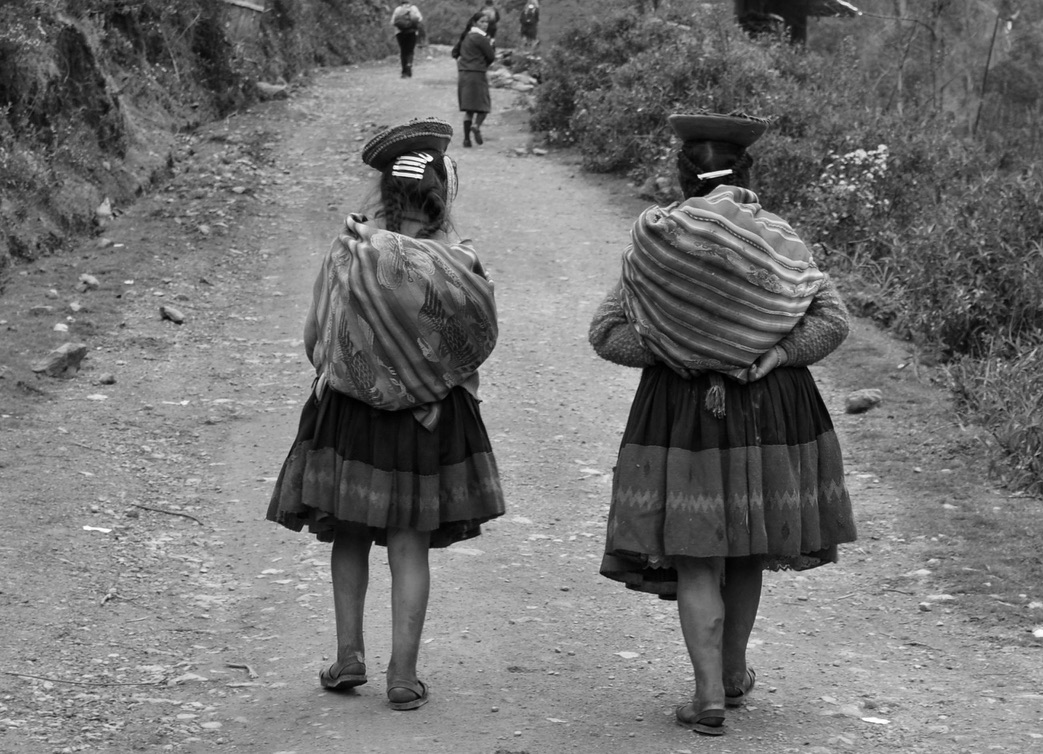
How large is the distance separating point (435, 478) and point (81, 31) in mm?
10100

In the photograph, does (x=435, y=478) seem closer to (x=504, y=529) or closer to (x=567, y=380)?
(x=504, y=529)

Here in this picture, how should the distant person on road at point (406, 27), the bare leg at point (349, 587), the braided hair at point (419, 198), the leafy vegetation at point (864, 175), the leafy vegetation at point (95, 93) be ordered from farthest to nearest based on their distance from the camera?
the distant person on road at point (406, 27) → the leafy vegetation at point (95, 93) → the leafy vegetation at point (864, 175) → the bare leg at point (349, 587) → the braided hair at point (419, 198)

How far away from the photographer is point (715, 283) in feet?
11.4

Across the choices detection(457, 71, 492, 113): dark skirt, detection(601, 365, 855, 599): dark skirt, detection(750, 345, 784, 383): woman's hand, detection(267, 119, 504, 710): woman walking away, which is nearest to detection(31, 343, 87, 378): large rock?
detection(267, 119, 504, 710): woman walking away

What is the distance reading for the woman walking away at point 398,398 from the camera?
362 cm

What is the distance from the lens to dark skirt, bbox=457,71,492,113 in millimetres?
16281

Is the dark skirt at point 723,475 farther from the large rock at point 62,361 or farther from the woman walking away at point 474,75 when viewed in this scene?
the woman walking away at point 474,75

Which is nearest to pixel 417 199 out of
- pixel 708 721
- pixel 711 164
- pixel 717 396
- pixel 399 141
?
pixel 399 141

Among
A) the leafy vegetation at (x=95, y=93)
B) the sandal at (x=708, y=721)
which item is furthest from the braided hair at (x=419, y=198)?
the leafy vegetation at (x=95, y=93)

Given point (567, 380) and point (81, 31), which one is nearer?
point (567, 380)

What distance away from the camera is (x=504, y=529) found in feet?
19.0

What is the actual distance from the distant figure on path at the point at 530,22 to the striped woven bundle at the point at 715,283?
2202cm

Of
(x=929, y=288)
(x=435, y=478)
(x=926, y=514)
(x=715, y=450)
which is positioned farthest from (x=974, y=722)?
(x=929, y=288)

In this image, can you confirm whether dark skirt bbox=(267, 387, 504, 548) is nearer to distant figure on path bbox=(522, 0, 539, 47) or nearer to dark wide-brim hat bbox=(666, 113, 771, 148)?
dark wide-brim hat bbox=(666, 113, 771, 148)
